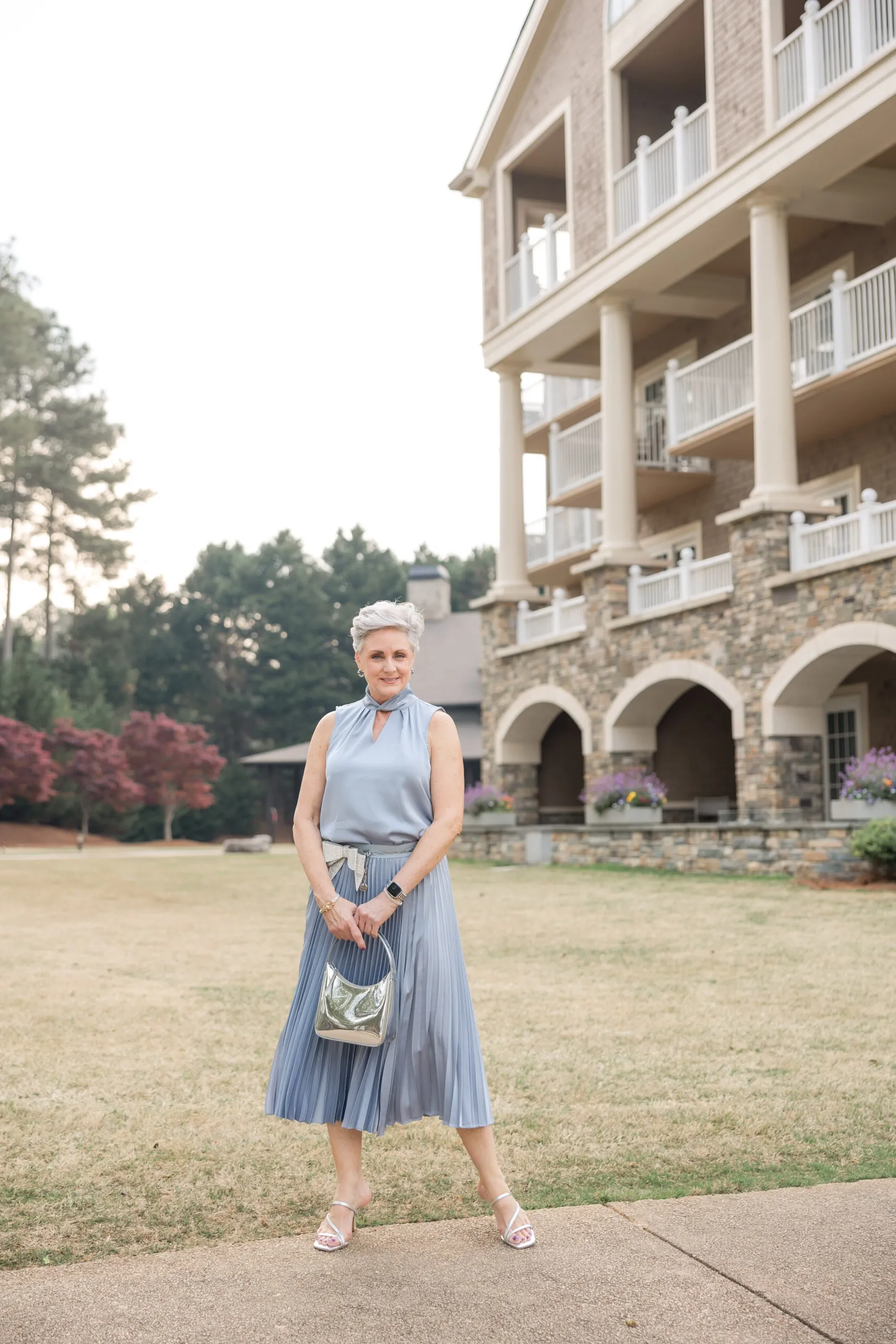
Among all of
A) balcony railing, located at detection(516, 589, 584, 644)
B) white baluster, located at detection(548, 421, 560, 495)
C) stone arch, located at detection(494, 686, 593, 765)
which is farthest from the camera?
white baluster, located at detection(548, 421, 560, 495)

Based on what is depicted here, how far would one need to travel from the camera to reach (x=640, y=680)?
21.2m

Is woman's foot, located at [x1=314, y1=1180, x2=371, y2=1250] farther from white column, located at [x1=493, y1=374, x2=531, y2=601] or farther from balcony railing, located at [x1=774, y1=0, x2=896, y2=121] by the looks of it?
white column, located at [x1=493, y1=374, x2=531, y2=601]

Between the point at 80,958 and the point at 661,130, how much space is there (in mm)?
19199

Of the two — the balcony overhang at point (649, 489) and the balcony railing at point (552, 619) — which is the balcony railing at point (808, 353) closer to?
the balcony overhang at point (649, 489)

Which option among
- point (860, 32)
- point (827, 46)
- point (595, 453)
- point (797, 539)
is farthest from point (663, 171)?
point (797, 539)

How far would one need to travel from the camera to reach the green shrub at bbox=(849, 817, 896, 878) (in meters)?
14.2

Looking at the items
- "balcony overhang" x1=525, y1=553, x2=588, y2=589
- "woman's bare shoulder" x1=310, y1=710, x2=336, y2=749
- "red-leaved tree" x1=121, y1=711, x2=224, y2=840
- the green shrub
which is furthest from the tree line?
"woman's bare shoulder" x1=310, y1=710, x2=336, y2=749

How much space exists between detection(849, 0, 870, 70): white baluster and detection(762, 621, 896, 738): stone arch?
7286 millimetres

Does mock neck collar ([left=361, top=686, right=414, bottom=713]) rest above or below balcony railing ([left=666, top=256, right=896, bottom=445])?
below

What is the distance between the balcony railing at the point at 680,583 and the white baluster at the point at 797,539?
47.7 inches

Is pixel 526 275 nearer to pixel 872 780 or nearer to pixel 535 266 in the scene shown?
pixel 535 266

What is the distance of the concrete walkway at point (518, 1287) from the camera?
311 centimetres

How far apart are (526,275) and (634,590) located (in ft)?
23.6

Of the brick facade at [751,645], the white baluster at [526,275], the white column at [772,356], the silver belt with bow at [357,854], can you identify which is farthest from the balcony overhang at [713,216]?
the silver belt with bow at [357,854]
